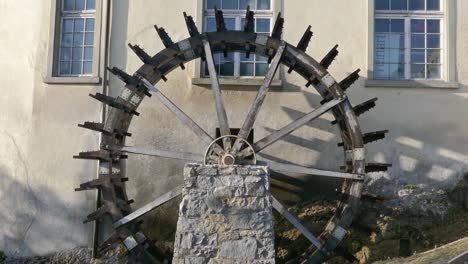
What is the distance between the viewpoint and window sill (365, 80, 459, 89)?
7.90 metres

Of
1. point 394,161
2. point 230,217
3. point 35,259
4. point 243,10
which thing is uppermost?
point 243,10

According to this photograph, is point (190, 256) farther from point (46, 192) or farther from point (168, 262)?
point (46, 192)

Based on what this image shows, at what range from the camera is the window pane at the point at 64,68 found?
8352 millimetres

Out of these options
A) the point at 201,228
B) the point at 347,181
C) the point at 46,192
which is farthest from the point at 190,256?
the point at 46,192

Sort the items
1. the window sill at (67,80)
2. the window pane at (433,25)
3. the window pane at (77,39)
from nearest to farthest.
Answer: the window sill at (67,80), the window pane at (433,25), the window pane at (77,39)

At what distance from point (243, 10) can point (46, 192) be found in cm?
421

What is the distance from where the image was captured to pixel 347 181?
22.9 ft

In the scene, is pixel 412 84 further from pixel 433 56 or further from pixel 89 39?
pixel 89 39

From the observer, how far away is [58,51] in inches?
329

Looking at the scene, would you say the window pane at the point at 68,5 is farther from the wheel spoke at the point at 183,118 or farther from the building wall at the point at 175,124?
the wheel spoke at the point at 183,118

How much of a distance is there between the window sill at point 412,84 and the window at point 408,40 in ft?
0.65

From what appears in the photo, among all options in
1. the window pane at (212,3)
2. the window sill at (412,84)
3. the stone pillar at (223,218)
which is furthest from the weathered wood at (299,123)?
the window pane at (212,3)

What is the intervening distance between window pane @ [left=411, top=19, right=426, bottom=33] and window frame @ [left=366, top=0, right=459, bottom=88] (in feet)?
0.25

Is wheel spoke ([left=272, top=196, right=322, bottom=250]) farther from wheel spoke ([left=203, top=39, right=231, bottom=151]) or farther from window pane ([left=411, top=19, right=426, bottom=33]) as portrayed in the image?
window pane ([left=411, top=19, right=426, bottom=33])
